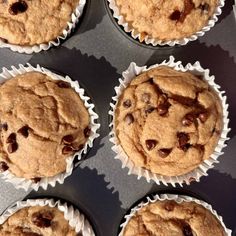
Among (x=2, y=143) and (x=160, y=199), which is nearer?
(x=2, y=143)

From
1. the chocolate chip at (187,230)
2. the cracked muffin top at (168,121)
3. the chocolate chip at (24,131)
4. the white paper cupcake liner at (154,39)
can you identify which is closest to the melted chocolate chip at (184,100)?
the cracked muffin top at (168,121)

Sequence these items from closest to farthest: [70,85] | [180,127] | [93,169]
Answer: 1. [180,127]
2. [70,85]
3. [93,169]

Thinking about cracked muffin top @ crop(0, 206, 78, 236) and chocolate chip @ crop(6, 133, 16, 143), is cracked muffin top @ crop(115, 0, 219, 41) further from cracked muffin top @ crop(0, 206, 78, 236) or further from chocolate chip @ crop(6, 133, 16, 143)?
cracked muffin top @ crop(0, 206, 78, 236)

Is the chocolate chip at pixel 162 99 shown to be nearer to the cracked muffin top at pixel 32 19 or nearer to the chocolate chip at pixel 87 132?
the chocolate chip at pixel 87 132

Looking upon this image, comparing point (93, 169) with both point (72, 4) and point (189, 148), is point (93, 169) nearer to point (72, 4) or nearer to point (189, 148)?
point (189, 148)

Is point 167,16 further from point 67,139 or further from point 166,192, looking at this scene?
point 166,192

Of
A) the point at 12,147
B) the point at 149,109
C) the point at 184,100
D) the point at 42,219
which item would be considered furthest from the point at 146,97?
the point at 42,219

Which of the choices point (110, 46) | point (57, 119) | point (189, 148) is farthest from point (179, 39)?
point (57, 119)
